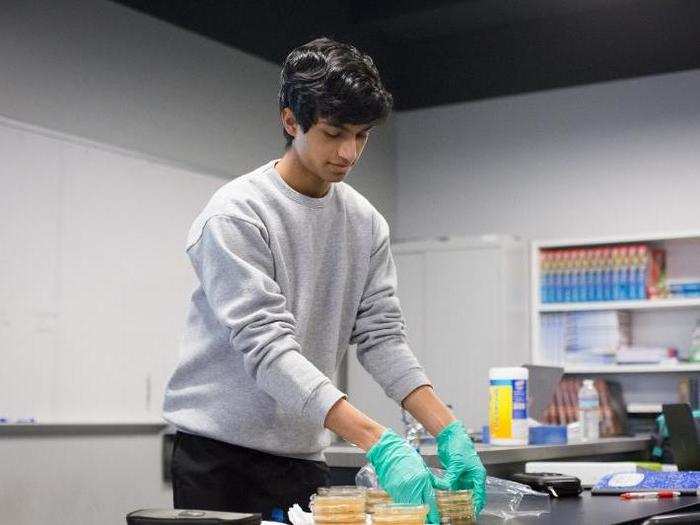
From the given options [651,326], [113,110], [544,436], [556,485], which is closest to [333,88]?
[556,485]

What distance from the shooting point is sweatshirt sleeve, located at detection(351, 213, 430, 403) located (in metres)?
1.86

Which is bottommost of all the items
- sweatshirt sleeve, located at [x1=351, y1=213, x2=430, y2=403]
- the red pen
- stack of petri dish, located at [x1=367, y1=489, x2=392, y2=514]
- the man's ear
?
the red pen

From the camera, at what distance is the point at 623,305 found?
538 centimetres

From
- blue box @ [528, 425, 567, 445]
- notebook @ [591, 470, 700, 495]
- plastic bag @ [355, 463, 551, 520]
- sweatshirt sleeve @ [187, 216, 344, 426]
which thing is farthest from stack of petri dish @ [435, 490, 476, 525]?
blue box @ [528, 425, 567, 445]

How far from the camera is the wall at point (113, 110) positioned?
13.2 feet

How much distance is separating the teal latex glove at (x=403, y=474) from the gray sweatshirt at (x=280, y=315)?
0.11 m

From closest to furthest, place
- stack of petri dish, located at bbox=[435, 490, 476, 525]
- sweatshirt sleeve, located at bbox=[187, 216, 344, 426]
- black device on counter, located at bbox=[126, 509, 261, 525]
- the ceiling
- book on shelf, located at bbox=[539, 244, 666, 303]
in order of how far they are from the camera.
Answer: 1. black device on counter, located at bbox=[126, 509, 261, 525]
2. stack of petri dish, located at bbox=[435, 490, 476, 525]
3. sweatshirt sleeve, located at bbox=[187, 216, 344, 426]
4. the ceiling
5. book on shelf, located at bbox=[539, 244, 666, 303]

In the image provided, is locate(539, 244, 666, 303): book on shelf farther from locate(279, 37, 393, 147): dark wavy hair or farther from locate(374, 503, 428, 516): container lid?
locate(374, 503, 428, 516): container lid

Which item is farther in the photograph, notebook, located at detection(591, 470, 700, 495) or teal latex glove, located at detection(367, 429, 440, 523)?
notebook, located at detection(591, 470, 700, 495)

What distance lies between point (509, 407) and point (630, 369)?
101 inches

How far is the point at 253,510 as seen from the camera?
179 centimetres

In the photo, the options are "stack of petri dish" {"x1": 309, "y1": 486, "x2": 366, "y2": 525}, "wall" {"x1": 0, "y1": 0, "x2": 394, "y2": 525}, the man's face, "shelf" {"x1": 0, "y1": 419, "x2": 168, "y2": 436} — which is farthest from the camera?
"wall" {"x1": 0, "y1": 0, "x2": 394, "y2": 525}

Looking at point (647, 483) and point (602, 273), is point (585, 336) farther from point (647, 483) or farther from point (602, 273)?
point (647, 483)

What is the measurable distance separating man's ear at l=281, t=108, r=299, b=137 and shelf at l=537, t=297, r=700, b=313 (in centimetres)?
385
